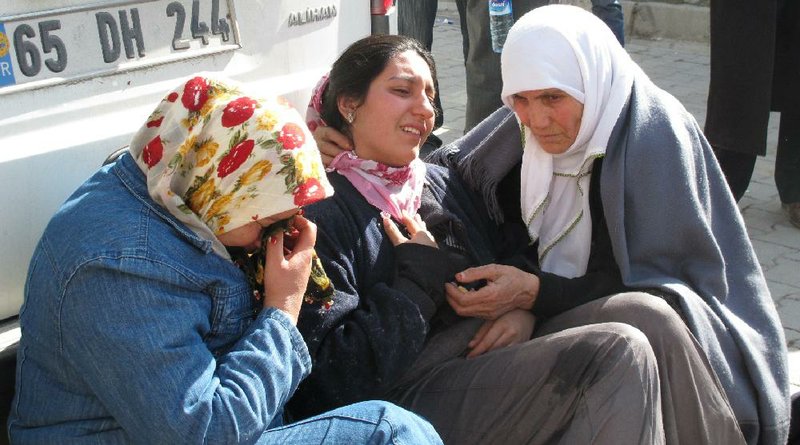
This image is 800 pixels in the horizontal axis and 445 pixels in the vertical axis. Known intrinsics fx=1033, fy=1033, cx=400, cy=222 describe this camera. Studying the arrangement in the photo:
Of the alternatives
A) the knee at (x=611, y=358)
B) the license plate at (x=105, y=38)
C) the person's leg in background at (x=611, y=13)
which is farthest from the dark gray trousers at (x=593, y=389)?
the person's leg in background at (x=611, y=13)

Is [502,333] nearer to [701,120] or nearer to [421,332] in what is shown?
[421,332]

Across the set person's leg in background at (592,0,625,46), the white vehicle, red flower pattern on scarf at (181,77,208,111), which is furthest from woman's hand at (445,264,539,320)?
person's leg in background at (592,0,625,46)

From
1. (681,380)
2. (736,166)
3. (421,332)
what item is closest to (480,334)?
(421,332)

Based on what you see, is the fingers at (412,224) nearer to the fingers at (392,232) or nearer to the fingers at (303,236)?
the fingers at (392,232)

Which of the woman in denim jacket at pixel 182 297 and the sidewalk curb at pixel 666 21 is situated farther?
the sidewalk curb at pixel 666 21

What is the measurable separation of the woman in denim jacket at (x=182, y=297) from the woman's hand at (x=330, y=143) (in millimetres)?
603

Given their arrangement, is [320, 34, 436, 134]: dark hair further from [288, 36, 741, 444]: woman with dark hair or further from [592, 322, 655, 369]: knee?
Result: [592, 322, 655, 369]: knee

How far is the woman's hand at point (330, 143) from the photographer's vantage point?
2828 mm

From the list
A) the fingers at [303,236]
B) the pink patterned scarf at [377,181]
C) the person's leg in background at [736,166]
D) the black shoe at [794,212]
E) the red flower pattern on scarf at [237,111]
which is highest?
the red flower pattern on scarf at [237,111]

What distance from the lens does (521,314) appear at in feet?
9.28

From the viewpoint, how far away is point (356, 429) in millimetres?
2158

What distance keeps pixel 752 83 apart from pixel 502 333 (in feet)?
7.81

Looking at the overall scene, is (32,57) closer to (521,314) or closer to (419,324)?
(419,324)

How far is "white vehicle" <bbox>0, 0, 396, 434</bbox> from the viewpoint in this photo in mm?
2414
